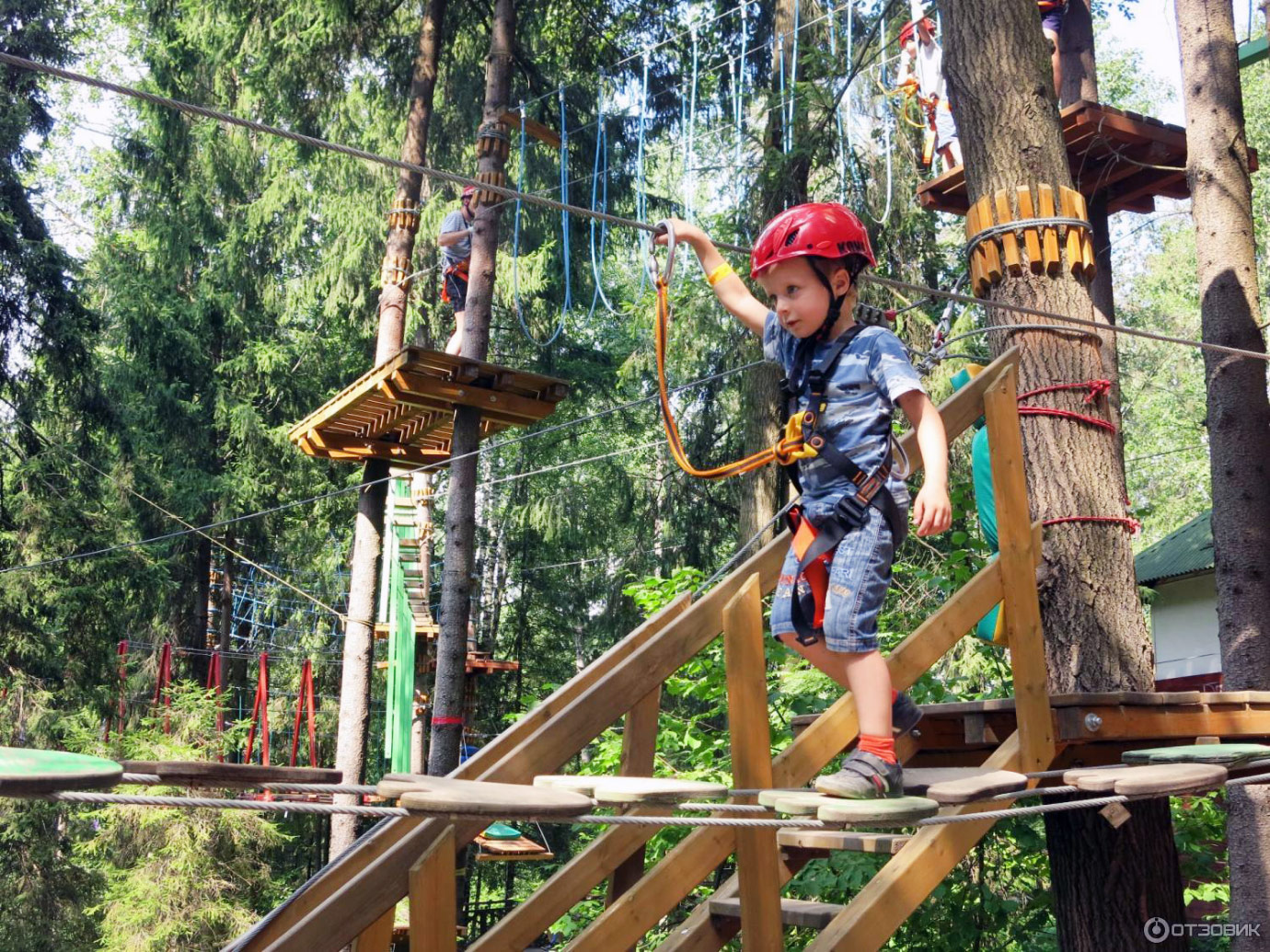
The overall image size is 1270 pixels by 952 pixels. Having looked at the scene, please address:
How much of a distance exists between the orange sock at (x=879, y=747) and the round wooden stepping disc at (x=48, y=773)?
1693 millimetres

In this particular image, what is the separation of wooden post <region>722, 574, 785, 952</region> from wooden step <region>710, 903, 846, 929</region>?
392mm

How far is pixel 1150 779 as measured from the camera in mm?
2859

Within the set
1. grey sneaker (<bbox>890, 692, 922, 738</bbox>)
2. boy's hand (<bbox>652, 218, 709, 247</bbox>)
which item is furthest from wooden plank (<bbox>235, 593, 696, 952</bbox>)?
boy's hand (<bbox>652, 218, 709, 247</bbox>)

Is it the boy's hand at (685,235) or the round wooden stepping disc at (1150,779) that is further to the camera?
the boy's hand at (685,235)

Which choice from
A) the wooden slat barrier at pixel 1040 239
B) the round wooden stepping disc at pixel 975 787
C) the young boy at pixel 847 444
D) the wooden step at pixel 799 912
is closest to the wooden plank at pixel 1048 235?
the wooden slat barrier at pixel 1040 239

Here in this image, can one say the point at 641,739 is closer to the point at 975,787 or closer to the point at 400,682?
the point at 975,787

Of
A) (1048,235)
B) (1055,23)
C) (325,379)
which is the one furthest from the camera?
(325,379)

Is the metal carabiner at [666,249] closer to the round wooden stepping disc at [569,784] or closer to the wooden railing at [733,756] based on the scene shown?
the wooden railing at [733,756]

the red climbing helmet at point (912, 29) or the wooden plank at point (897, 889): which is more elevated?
the red climbing helmet at point (912, 29)

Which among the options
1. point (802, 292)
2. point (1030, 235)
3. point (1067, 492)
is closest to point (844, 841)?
point (802, 292)

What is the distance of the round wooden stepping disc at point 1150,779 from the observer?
2842 mm

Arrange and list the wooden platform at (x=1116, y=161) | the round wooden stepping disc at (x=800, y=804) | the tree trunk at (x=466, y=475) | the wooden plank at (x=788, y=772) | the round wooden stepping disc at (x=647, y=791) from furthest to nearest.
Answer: the tree trunk at (x=466, y=475) → the wooden platform at (x=1116, y=161) → the wooden plank at (x=788, y=772) → the round wooden stepping disc at (x=800, y=804) → the round wooden stepping disc at (x=647, y=791)

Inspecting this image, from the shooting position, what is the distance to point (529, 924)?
3191 millimetres

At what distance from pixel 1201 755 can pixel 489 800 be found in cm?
218
